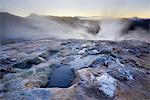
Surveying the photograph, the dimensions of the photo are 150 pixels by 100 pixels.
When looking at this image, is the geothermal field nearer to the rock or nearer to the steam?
the rock

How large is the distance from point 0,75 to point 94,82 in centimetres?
346

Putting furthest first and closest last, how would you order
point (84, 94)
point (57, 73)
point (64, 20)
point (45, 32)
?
point (64, 20), point (45, 32), point (57, 73), point (84, 94)

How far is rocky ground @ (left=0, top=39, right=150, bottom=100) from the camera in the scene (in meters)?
8.70

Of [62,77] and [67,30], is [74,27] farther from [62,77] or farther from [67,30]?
[62,77]

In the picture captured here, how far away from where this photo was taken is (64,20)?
34.4 meters

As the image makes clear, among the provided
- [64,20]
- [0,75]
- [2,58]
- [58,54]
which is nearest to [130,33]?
[64,20]

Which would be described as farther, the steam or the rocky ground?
the steam

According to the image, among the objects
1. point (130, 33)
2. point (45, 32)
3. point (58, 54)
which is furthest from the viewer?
point (130, 33)

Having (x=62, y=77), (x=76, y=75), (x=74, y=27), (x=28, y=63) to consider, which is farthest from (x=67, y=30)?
(x=76, y=75)

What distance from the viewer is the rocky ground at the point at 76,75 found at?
28.6 feet

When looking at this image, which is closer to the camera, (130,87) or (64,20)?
(130,87)

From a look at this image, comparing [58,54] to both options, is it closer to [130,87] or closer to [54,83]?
[54,83]

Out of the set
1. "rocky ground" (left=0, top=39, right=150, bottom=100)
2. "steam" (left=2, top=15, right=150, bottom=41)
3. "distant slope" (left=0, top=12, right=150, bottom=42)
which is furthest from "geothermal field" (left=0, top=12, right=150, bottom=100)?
"distant slope" (left=0, top=12, right=150, bottom=42)

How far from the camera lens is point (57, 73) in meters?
11.2
